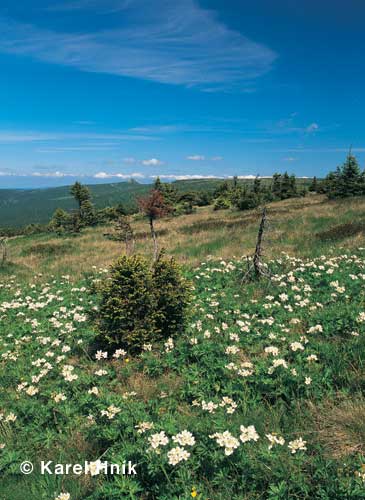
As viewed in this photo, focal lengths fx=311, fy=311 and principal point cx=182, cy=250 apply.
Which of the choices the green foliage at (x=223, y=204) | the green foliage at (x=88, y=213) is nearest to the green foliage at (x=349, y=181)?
the green foliage at (x=223, y=204)

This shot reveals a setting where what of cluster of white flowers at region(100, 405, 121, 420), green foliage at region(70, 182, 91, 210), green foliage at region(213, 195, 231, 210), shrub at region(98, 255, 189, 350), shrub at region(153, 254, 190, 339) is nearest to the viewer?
cluster of white flowers at region(100, 405, 121, 420)

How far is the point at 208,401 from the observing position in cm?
429

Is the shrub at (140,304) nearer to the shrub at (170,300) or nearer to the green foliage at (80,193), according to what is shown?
the shrub at (170,300)

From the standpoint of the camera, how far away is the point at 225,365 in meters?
4.92

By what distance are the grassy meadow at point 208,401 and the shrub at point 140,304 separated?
37 cm

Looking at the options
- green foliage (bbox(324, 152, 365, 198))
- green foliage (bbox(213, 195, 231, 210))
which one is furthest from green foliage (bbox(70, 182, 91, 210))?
green foliage (bbox(324, 152, 365, 198))

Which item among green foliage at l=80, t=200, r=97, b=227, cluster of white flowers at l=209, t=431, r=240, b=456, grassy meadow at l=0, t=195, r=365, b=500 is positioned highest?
green foliage at l=80, t=200, r=97, b=227

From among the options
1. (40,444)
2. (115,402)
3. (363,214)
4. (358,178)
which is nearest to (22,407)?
(40,444)

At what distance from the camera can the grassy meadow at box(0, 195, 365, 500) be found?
116 inches

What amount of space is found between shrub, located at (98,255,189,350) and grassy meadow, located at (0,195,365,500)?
0.37 meters

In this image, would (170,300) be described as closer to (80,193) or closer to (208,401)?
(208,401)

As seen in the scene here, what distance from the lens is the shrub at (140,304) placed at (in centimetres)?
634

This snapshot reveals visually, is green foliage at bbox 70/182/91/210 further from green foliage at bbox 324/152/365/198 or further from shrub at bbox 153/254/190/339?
shrub at bbox 153/254/190/339

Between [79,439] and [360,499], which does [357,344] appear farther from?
[79,439]
